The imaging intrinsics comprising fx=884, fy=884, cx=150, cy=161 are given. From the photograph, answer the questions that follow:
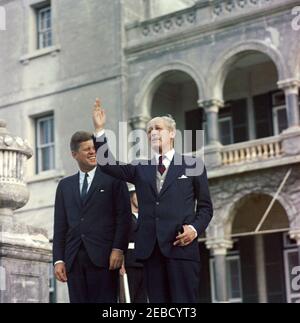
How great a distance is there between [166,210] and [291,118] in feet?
40.3

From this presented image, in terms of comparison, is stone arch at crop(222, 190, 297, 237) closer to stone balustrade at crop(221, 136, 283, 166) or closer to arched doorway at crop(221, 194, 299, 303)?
arched doorway at crop(221, 194, 299, 303)

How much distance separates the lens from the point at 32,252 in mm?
7445

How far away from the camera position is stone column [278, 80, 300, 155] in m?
17.3

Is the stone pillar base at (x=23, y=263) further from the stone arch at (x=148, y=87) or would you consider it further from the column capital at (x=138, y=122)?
the stone arch at (x=148, y=87)

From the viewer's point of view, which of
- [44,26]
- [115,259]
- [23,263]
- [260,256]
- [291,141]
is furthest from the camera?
[44,26]

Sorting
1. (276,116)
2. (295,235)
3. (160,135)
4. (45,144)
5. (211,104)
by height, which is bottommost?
(160,135)

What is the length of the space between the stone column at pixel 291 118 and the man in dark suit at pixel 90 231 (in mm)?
11507

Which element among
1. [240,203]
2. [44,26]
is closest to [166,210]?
[240,203]

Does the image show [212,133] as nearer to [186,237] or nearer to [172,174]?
[172,174]

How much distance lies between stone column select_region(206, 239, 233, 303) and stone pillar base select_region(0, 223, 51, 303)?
10.6 m

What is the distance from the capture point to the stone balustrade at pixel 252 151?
17.6 meters

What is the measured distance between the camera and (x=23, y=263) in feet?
24.2

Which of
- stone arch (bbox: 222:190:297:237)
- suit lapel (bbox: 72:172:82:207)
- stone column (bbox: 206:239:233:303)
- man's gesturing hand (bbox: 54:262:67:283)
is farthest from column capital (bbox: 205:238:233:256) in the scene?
man's gesturing hand (bbox: 54:262:67:283)

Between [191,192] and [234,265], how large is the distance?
13.9 meters
